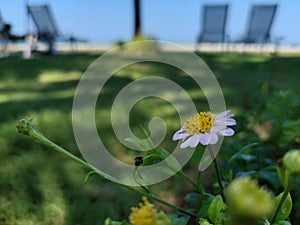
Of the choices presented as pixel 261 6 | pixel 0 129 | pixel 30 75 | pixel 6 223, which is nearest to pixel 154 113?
pixel 0 129

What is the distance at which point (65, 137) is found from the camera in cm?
180

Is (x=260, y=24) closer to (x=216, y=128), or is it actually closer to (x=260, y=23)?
(x=260, y=23)

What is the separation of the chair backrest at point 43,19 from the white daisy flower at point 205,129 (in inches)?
304

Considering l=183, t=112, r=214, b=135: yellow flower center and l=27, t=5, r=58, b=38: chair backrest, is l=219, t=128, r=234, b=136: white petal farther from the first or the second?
l=27, t=5, r=58, b=38: chair backrest

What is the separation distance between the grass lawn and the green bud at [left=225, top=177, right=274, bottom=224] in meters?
0.91

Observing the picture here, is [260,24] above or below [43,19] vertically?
below

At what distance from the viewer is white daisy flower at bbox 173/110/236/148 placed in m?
0.66

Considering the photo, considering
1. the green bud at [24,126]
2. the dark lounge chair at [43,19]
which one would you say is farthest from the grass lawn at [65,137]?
the dark lounge chair at [43,19]

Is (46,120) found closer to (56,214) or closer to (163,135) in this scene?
(163,135)

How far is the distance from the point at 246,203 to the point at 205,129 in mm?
406

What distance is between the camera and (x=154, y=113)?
7.02 ft

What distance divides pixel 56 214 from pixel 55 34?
7339mm

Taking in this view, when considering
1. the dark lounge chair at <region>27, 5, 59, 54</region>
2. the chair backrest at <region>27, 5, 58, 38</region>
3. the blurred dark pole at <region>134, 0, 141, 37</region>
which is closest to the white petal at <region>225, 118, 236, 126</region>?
the blurred dark pole at <region>134, 0, 141, 37</region>

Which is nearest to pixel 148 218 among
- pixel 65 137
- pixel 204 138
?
pixel 204 138
